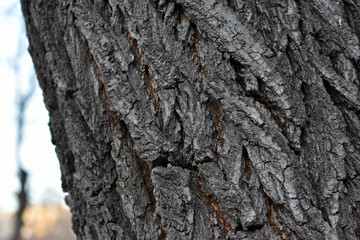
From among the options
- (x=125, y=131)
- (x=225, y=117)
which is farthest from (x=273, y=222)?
Answer: (x=125, y=131)

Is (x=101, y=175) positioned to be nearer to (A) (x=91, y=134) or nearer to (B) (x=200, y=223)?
(A) (x=91, y=134)

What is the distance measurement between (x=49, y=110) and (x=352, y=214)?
118cm

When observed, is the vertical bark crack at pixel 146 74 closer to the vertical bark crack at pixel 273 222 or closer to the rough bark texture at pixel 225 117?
the rough bark texture at pixel 225 117

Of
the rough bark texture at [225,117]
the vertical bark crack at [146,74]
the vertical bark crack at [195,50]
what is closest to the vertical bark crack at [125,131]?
the rough bark texture at [225,117]

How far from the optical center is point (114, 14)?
127cm

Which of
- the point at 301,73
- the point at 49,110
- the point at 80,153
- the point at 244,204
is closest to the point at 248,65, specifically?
the point at 301,73

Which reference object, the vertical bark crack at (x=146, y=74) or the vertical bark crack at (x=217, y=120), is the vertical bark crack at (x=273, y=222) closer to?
the vertical bark crack at (x=217, y=120)

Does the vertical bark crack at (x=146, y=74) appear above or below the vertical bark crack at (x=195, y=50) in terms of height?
below

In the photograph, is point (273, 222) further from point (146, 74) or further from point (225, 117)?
point (146, 74)

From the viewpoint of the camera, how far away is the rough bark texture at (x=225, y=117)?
1.11 m

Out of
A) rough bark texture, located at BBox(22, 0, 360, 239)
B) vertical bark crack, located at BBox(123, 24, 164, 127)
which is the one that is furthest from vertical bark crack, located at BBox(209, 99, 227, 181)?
vertical bark crack, located at BBox(123, 24, 164, 127)

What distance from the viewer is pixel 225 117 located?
115cm

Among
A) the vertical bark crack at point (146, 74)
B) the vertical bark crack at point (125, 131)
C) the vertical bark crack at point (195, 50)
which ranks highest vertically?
the vertical bark crack at point (195, 50)

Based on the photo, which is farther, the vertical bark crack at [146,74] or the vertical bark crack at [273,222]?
the vertical bark crack at [146,74]
